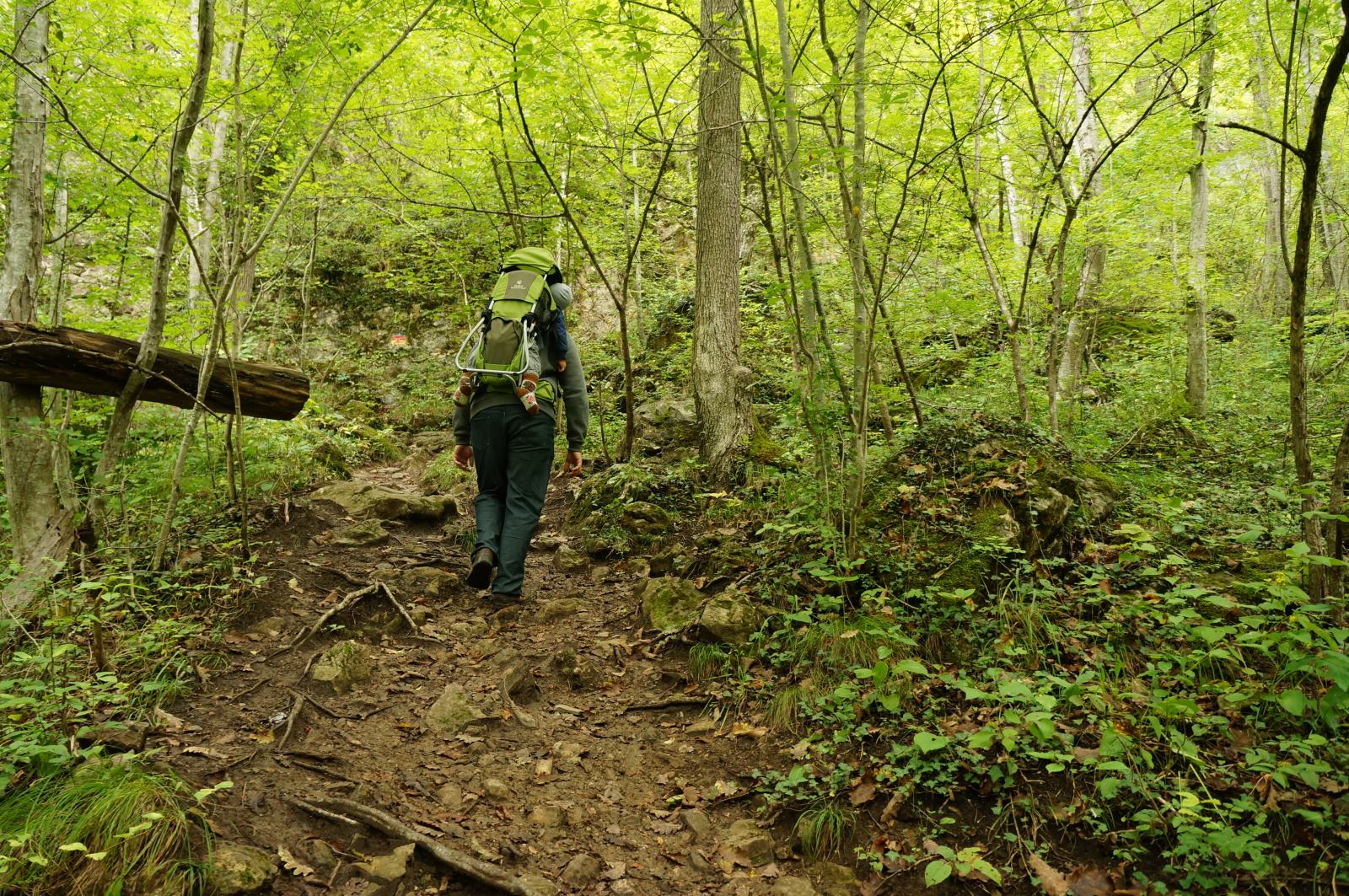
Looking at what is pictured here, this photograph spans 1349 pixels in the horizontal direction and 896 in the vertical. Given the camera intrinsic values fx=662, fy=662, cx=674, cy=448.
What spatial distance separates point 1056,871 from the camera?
8.36 feet

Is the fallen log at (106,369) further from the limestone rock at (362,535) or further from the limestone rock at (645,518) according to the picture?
the limestone rock at (645,518)

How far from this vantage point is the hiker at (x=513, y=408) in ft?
17.9

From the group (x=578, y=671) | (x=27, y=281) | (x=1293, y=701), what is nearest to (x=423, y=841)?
(x=578, y=671)

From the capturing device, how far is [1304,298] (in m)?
3.06

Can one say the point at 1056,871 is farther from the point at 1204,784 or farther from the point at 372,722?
the point at 372,722

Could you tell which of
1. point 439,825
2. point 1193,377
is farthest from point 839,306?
point 439,825

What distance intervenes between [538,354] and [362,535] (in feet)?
8.54

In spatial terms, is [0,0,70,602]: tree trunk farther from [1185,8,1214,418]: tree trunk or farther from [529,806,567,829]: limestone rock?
[1185,8,1214,418]: tree trunk

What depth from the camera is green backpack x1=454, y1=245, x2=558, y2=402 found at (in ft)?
17.8

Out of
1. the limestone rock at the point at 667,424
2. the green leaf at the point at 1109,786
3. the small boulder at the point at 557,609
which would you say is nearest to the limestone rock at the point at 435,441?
the limestone rock at the point at 667,424

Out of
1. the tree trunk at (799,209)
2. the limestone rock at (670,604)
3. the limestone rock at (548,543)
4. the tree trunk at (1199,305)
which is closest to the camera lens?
the tree trunk at (799,209)

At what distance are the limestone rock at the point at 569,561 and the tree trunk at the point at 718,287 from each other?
1.70m

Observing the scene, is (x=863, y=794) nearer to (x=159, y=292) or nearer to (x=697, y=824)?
(x=697, y=824)

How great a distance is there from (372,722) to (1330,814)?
4297 mm
